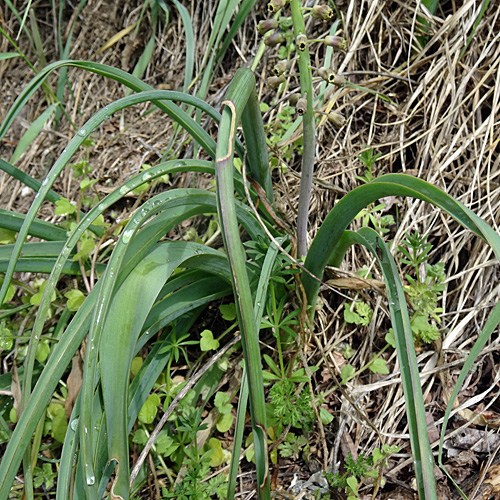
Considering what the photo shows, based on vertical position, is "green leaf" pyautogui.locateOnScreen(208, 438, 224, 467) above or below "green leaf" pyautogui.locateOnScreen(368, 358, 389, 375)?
below

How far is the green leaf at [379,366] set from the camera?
1041 millimetres

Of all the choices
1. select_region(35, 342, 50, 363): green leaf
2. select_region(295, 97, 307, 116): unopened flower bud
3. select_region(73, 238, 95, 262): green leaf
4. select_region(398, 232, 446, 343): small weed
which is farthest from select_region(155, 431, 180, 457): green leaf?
select_region(295, 97, 307, 116): unopened flower bud

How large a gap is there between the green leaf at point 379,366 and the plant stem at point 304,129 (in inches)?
11.6

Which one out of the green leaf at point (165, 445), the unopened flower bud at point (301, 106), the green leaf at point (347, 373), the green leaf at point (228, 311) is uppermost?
the unopened flower bud at point (301, 106)

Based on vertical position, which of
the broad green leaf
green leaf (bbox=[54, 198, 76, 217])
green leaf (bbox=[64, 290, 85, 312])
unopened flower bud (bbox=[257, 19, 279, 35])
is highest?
green leaf (bbox=[54, 198, 76, 217])

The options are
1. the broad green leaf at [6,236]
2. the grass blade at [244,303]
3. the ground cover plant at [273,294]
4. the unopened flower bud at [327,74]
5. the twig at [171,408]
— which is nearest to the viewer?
the grass blade at [244,303]

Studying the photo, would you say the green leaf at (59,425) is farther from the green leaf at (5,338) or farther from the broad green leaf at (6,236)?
the broad green leaf at (6,236)

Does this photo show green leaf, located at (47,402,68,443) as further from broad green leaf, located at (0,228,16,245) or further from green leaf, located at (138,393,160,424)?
broad green leaf, located at (0,228,16,245)

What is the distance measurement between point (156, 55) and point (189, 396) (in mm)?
1370

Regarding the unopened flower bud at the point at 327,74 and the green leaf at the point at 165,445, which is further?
the green leaf at the point at 165,445

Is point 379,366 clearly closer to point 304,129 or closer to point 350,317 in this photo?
point 350,317

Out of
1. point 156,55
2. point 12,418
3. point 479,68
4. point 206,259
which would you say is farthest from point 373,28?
point 12,418

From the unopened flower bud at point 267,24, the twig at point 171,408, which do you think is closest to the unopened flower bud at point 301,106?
the unopened flower bud at point 267,24

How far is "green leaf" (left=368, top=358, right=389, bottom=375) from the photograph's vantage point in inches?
41.0
